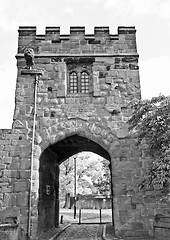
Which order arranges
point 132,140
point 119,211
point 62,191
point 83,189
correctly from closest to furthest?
point 119,211, point 132,140, point 62,191, point 83,189

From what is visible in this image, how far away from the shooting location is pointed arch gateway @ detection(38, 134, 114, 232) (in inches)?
381

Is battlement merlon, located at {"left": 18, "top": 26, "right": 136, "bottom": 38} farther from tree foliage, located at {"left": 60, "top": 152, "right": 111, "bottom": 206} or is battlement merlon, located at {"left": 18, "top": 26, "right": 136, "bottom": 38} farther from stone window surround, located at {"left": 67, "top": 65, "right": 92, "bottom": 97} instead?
tree foliage, located at {"left": 60, "top": 152, "right": 111, "bottom": 206}

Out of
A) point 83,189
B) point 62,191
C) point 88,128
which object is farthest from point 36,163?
point 83,189

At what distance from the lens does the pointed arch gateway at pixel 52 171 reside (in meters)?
9.69

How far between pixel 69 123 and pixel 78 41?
3.29 meters

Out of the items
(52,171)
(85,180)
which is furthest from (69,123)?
(85,180)

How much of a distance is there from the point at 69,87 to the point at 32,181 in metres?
3.60

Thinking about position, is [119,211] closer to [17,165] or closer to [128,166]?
[128,166]

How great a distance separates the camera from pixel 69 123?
9.73 m

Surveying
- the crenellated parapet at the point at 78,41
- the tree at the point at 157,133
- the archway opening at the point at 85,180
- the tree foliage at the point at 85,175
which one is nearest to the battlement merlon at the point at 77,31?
the crenellated parapet at the point at 78,41

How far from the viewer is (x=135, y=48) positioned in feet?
35.2

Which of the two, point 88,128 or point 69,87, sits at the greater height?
point 69,87

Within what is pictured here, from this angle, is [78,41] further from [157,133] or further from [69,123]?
[157,133]

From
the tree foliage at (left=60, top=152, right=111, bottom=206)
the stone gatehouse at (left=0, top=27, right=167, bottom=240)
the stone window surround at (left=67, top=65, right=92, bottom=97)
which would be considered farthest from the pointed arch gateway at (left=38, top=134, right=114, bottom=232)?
the tree foliage at (left=60, top=152, right=111, bottom=206)
